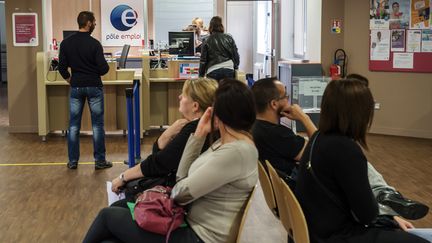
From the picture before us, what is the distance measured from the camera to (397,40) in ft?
26.4

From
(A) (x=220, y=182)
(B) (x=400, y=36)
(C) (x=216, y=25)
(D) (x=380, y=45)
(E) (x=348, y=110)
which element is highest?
(C) (x=216, y=25)

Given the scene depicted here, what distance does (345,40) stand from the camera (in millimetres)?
8469

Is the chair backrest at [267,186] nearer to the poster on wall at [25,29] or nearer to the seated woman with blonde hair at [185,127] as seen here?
the seated woman with blonde hair at [185,127]

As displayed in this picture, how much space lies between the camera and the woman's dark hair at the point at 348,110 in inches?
92.9

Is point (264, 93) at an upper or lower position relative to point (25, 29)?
lower

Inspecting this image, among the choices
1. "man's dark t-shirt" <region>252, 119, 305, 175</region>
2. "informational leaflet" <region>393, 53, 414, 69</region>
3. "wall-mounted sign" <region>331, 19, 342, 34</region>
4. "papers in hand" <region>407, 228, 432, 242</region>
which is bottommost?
"papers in hand" <region>407, 228, 432, 242</region>

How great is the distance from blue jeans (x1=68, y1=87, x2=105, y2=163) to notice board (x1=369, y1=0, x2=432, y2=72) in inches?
164

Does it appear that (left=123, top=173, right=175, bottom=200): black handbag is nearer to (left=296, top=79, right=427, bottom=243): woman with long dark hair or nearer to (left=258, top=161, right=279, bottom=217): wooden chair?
(left=258, top=161, right=279, bottom=217): wooden chair

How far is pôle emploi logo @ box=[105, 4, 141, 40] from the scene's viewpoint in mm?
12031

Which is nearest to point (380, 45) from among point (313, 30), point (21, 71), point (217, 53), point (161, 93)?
point (313, 30)

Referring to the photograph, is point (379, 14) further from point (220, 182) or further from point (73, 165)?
point (220, 182)

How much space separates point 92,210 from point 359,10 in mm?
5254

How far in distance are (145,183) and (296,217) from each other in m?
1.01

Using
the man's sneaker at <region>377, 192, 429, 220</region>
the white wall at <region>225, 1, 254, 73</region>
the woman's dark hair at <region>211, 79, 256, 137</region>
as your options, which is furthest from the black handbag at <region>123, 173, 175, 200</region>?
the white wall at <region>225, 1, 254, 73</region>
